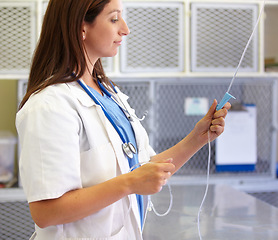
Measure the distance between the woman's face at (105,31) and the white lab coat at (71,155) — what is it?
97 millimetres

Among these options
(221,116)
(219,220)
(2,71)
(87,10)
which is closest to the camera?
(87,10)

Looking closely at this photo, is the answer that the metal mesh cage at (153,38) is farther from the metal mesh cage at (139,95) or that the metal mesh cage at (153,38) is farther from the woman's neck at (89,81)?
the woman's neck at (89,81)

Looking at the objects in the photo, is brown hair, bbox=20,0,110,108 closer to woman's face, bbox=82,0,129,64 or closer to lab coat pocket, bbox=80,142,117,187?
woman's face, bbox=82,0,129,64

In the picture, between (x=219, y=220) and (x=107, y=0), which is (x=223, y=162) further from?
(x=107, y=0)

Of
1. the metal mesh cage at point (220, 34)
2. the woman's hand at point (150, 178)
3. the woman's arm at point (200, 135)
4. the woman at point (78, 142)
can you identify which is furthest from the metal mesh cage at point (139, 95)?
the woman's hand at point (150, 178)

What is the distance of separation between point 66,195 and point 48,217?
51 mm

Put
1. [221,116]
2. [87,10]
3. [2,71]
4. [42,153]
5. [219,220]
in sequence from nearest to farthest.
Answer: [42,153], [87,10], [221,116], [219,220], [2,71]

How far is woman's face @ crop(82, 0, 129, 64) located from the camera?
844 mm

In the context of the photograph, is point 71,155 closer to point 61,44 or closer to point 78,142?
point 78,142

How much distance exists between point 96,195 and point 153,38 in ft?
3.91

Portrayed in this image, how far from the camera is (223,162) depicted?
1.90m

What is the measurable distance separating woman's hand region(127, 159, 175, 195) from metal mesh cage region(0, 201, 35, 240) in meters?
1.15

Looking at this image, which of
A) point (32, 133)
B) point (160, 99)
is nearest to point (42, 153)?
point (32, 133)

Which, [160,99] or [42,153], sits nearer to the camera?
[42,153]
